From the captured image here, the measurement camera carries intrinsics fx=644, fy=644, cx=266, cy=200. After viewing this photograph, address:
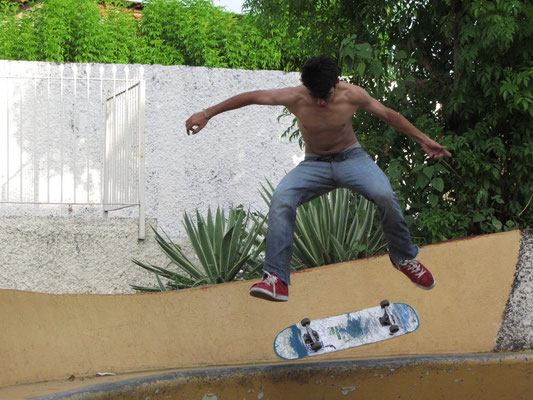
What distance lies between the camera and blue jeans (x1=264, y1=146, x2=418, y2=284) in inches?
128

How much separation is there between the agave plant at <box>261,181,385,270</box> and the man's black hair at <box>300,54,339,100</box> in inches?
65.7

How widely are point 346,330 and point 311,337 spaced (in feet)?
0.74

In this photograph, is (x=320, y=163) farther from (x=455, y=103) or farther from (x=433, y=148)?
(x=455, y=103)

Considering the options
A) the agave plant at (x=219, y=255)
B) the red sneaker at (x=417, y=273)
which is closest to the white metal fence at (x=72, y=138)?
the agave plant at (x=219, y=255)

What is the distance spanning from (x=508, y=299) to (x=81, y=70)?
507cm

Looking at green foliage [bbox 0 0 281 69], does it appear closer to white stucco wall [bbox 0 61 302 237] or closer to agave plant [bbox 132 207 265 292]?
white stucco wall [bbox 0 61 302 237]

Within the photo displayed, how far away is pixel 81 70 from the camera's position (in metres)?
6.93

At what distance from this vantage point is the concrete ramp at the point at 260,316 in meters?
→ 3.62

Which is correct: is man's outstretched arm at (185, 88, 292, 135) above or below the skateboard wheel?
above

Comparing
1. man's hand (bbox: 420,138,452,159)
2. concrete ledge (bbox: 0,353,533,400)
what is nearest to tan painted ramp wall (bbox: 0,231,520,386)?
concrete ledge (bbox: 0,353,533,400)

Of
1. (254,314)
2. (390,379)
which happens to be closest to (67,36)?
(254,314)

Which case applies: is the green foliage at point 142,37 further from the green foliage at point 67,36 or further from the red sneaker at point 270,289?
the red sneaker at point 270,289

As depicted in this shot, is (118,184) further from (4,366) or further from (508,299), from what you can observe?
(508,299)

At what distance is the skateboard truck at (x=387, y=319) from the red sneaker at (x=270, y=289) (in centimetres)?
79
